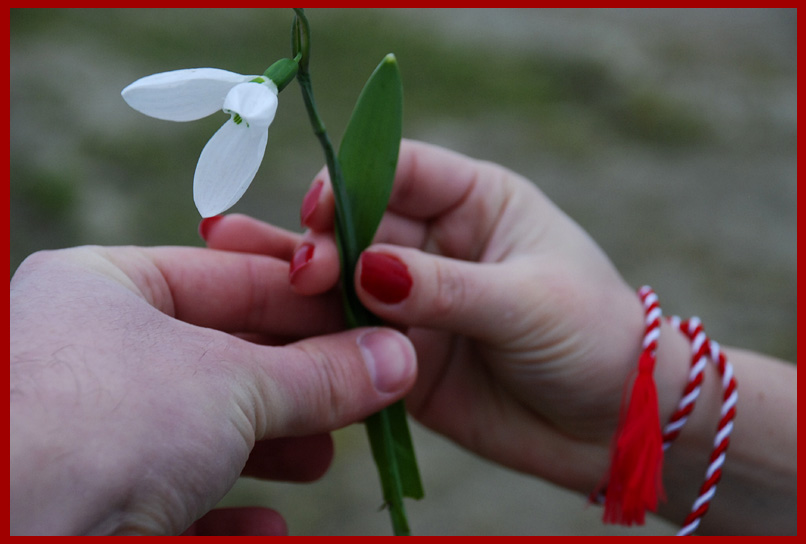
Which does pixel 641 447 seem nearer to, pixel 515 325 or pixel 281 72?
pixel 515 325

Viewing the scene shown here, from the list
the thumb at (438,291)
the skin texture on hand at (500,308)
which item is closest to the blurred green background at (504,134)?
the skin texture on hand at (500,308)

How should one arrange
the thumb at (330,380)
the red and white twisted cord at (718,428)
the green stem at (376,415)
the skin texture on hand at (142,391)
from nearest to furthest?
1. the skin texture on hand at (142,391)
2. the thumb at (330,380)
3. the green stem at (376,415)
4. the red and white twisted cord at (718,428)

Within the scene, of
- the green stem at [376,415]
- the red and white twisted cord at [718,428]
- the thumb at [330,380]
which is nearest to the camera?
the thumb at [330,380]

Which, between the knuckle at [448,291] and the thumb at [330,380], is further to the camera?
the knuckle at [448,291]

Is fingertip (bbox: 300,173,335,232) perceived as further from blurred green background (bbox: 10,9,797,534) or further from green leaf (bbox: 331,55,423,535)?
blurred green background (bbox: 10,9,797,534)

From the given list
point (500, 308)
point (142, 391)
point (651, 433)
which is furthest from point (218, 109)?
point (651, 433)

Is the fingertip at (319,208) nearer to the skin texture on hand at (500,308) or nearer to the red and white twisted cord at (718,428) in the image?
the skin texture on hand at (500,308)
